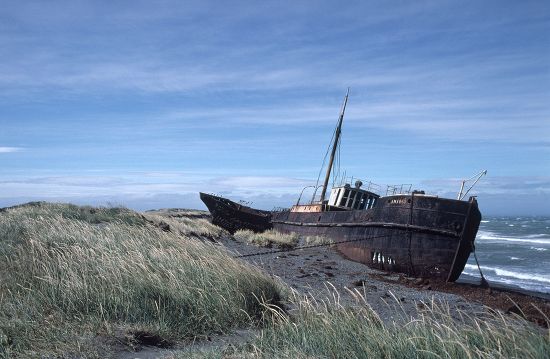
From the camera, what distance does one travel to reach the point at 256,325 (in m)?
6.80

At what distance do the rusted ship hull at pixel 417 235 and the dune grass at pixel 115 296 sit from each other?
354 inches

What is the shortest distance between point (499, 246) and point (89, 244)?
121 feet

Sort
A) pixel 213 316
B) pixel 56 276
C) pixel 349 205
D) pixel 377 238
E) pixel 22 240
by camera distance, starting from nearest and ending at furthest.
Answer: pixel 213 316 → pixel 56 276 → pixel 22 240 → pixel 377 238 → pixel 349 205

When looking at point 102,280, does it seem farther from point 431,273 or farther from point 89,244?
point 431,273

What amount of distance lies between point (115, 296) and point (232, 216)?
23870 mm

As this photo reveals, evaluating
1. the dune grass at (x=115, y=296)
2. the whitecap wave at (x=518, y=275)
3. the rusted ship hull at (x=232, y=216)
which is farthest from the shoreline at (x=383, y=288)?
the rusted ship hull at (x=232, y=216)

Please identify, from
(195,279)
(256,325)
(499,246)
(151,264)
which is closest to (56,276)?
(151,264)

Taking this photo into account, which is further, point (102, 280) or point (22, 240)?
point (22, 240)

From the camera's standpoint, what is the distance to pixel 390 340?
4586 millimetres

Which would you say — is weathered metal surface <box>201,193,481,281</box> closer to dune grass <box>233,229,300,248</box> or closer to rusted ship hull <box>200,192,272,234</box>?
dune grass <box>233,229,300,248</box>

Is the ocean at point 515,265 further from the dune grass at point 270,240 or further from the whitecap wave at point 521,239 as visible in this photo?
the dune grass at point 270,240

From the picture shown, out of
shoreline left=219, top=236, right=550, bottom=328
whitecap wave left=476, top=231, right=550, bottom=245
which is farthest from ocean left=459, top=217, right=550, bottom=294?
shoreline left=219, top=236, right=550, bottom=328

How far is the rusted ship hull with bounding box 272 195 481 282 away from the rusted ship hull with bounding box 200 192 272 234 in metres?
12.0

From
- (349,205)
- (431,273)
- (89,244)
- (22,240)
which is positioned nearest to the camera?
(89,244)
